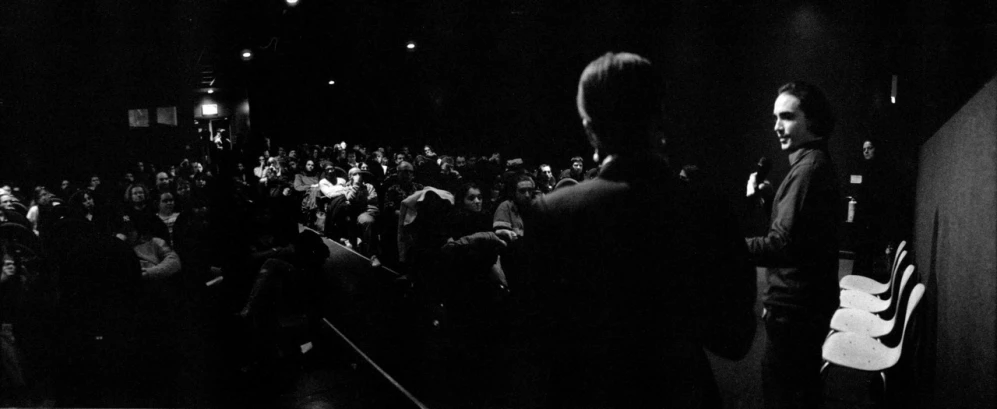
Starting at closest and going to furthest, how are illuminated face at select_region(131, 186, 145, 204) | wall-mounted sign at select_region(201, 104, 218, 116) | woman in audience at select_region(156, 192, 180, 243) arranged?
illuminated face at select_region(131, 186, 145, 204) → woman in audience at select_region(156, 192, 180, 243) → wall-mounted sign at select_region(201, 104, 218, 116)

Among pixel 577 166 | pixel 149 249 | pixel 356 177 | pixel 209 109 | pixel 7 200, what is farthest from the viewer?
pixel 209 109

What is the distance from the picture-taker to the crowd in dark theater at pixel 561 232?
112 centimetres

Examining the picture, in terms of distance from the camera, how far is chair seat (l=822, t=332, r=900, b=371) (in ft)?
8.92

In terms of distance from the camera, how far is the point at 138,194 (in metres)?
4.82

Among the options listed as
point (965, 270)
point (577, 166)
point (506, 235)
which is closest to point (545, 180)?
point (577, 166)

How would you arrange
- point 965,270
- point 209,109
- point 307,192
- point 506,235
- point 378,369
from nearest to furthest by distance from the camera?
point 965,270
point 378,369
point 506,235
point 307,192
point 209,109

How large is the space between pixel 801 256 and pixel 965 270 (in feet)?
3.10

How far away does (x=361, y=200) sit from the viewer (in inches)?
340

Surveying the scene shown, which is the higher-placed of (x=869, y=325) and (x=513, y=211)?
(x=513, y=211)

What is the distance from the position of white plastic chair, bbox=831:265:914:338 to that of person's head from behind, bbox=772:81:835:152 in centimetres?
159

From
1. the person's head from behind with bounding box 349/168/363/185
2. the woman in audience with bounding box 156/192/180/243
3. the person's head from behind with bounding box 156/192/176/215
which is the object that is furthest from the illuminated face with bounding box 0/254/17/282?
the person's head from behind with bounding box 349/168/363/185

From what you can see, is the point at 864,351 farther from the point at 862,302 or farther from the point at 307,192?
the point at 307,192

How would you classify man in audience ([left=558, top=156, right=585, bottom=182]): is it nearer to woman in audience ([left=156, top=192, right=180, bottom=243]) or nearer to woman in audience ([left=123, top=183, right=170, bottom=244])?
woman in audience ([left=156, top=192, right=180, bottom=243])

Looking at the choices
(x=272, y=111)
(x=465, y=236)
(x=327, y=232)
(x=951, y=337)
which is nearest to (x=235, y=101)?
(x=272, y=111)
